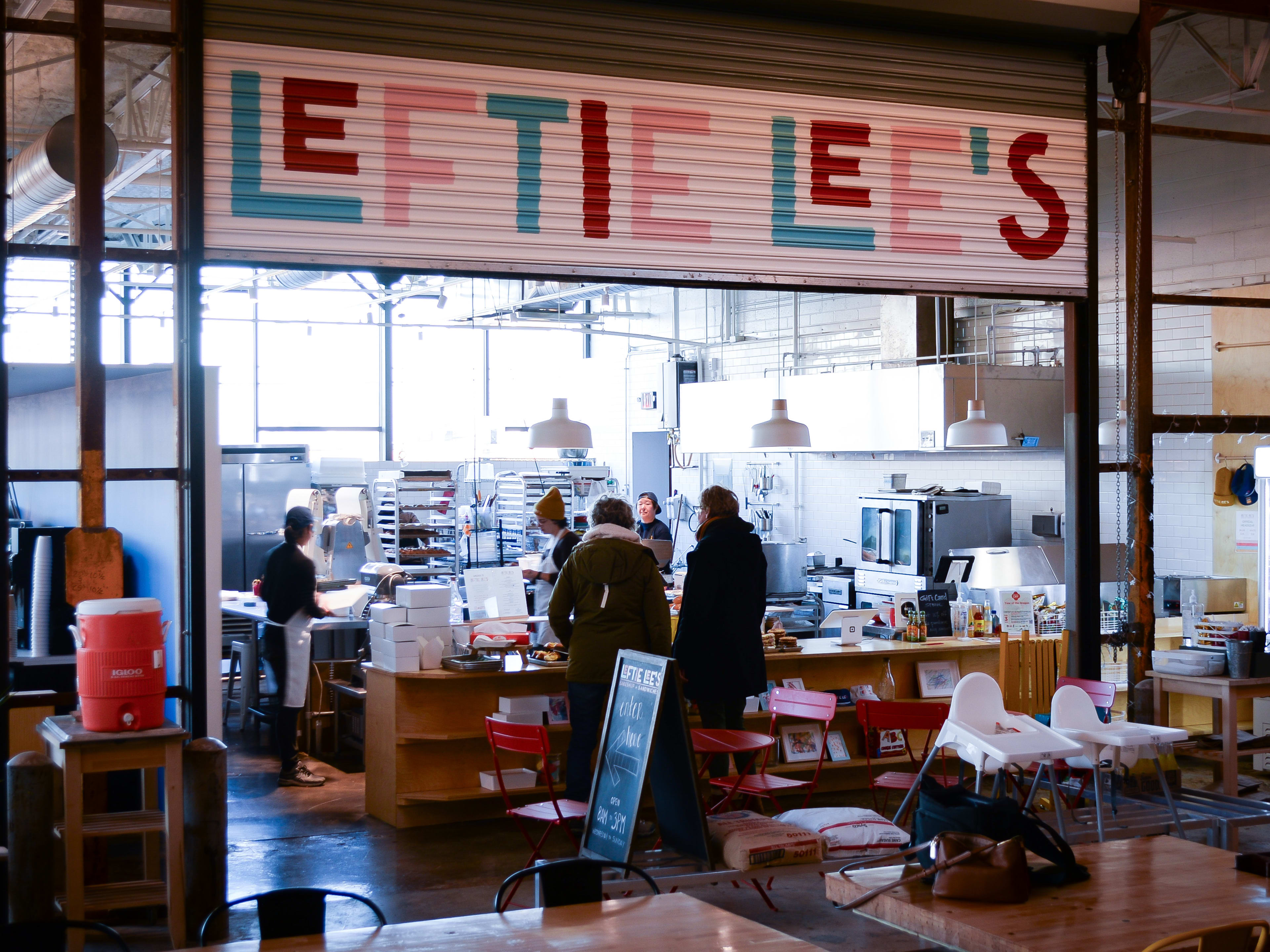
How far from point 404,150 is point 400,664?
282cm

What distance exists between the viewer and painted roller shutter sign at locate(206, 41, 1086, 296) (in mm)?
4418

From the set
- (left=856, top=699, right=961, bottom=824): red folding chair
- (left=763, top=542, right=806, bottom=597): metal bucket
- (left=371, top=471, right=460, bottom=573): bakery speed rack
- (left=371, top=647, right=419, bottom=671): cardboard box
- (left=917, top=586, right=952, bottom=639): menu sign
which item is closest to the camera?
(left=856, top=699, right=961, bottom=824): red folding chair

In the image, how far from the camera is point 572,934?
2869mm

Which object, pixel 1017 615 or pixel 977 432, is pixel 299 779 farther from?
pixel 977 432

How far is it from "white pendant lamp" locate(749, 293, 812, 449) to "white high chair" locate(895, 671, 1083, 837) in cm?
366

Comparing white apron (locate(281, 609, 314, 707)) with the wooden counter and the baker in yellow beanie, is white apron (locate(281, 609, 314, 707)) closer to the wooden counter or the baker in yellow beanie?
the wooden counter

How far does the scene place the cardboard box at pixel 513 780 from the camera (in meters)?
6.47

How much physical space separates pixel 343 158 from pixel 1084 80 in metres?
3.32

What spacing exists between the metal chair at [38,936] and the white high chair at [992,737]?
9.47ft

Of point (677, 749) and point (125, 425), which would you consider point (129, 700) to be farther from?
point (125, 425)

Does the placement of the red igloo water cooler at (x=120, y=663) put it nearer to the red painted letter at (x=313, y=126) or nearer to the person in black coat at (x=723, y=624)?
the red painted letter at (x=313, y=126)

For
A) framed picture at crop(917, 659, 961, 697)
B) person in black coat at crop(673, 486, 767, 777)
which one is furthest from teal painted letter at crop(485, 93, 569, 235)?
framed picture at crop(917, 659, 961, 697)

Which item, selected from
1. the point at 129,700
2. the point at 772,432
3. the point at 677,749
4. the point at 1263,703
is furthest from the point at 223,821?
the point at 1263,703

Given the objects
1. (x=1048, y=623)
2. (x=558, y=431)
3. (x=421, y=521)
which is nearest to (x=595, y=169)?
(x=558, y=431)
